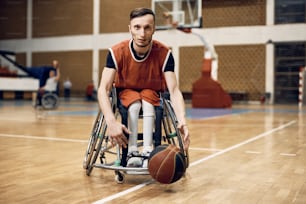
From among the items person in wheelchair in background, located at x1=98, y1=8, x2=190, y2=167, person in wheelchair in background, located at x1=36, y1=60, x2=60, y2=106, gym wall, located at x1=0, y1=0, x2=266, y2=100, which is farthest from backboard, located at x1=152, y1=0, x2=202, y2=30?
person in wheelchair in background, located at x1=98, y1=8, x2=190, y2=167

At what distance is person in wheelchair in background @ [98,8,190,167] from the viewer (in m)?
2.69

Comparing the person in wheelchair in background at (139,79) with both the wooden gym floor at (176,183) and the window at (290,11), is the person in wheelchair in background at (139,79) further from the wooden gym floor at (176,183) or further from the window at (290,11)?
the window at (290,11)

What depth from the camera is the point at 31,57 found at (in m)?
22.8

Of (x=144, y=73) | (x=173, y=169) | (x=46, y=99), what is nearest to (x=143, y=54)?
(x=144, y=73)

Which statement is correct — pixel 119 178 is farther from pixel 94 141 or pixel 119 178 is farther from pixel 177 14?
pixel 177 14

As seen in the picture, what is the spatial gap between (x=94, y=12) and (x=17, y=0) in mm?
5053

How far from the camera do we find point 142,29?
8.86 feet

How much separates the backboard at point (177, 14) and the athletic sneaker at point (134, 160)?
9996 mm

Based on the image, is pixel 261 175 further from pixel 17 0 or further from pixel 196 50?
pixel 17 0

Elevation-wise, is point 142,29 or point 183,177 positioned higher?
point 142,29

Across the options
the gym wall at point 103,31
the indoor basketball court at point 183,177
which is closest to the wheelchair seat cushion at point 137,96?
the indoor basketball court at point 183,177

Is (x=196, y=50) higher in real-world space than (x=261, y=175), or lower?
higher

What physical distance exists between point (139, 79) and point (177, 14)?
36.2ft

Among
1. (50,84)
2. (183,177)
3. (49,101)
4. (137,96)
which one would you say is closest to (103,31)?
(49,101)
